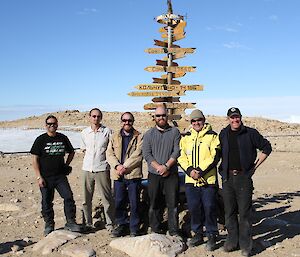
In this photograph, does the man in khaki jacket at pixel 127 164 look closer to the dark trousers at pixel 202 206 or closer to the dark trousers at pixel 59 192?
the dark trousers at pixel 59 192

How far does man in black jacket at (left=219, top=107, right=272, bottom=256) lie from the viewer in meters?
5.91

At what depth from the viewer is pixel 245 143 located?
5.90 meters

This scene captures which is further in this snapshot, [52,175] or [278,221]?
[278,221]

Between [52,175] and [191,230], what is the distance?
250 cm

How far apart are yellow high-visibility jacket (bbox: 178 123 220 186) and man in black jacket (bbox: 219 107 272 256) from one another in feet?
0.47

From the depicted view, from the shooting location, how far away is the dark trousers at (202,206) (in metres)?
6.18

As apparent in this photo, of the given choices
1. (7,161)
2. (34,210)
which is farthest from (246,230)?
(7,161)

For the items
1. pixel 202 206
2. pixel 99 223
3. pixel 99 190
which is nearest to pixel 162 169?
pixel 202 206

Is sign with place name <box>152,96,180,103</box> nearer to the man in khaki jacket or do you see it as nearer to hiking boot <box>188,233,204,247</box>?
the man in khaki jacket

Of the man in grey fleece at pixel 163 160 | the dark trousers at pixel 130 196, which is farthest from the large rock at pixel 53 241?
the man in grey fleece at pixel 163 160

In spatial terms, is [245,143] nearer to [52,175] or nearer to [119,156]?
[119,156]

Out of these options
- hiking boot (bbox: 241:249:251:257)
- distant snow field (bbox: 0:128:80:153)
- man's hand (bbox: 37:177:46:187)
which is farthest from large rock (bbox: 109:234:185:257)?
distant snow field (bbox: 0:128:80:153)

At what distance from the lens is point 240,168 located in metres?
5.96

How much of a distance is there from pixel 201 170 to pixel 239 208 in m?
0.78
